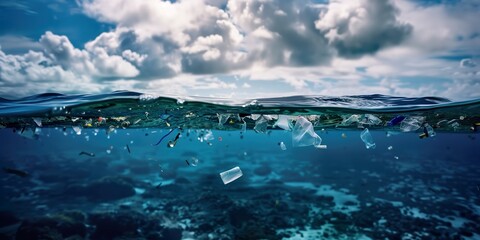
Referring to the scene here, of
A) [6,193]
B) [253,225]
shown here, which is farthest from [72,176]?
[253,225]

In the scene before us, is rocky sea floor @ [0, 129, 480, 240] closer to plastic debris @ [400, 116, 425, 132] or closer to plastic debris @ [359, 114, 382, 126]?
plastic debris @ [400, 116, 425, 132]

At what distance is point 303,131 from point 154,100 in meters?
6.03

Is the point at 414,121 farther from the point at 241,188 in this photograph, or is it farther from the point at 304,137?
the point at 241,188

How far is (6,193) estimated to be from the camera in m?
21.9

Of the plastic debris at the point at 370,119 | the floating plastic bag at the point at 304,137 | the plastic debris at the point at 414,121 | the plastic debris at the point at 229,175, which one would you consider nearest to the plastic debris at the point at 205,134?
the floating plastic bag at the point at 304,137

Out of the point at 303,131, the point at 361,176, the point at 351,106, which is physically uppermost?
the point at 351,106

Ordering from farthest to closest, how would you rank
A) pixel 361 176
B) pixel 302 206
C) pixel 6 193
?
pixel 361 176, pixel 6 193, pixel 302 206

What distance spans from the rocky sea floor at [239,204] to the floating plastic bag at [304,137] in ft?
31.1

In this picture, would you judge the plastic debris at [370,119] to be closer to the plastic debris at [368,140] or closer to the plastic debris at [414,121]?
the plastic debris at [414,121]

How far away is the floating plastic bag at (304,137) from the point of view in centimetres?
685

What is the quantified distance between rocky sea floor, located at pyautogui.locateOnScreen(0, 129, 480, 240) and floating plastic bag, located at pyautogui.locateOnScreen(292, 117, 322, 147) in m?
9.49

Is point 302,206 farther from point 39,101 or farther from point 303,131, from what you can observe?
point 39,101

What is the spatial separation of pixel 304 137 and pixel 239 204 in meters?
13.0

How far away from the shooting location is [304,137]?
731 cm
